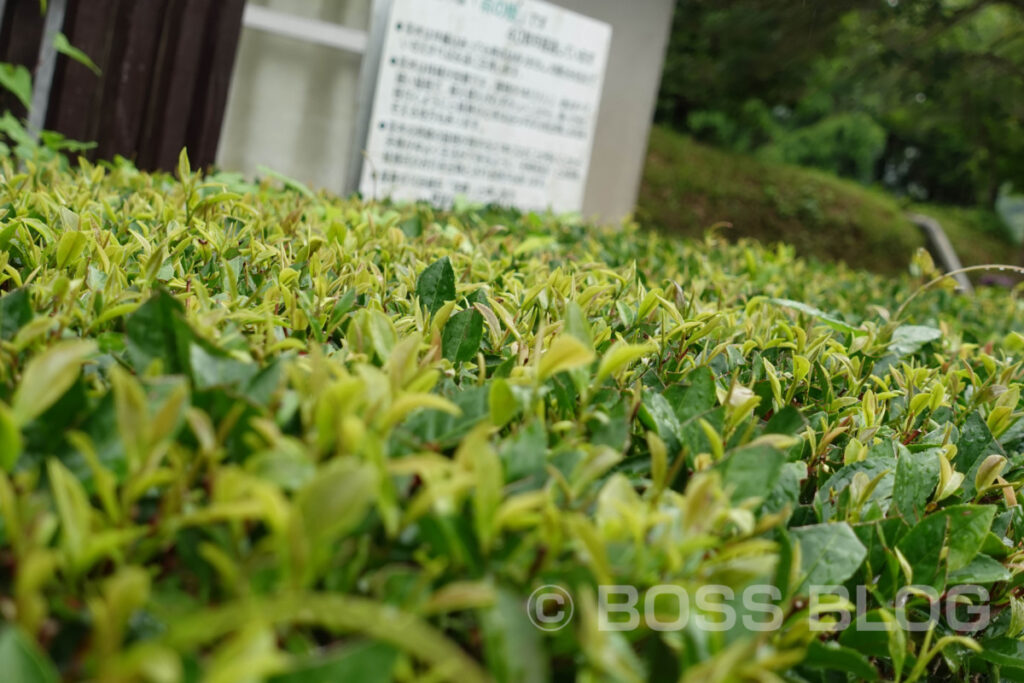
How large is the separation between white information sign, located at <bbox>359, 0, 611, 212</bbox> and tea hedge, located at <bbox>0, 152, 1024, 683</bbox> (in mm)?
3808

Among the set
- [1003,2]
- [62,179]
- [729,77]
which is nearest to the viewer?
[62,179]

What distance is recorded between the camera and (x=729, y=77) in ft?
42.2

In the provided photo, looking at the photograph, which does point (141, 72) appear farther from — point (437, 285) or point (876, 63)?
point (876, 63)

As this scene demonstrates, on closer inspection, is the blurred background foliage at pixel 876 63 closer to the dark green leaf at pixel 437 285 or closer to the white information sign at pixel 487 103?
the white information sign at pixel 487 103

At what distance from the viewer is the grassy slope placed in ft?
44.4

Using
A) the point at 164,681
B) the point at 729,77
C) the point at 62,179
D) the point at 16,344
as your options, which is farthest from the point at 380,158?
the point at 729,77

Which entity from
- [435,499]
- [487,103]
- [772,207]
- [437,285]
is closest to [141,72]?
[487,103]

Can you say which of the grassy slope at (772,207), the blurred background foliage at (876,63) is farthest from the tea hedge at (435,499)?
the grassy slope at (772,207)

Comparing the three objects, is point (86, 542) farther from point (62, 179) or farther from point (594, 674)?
point (62, 179)

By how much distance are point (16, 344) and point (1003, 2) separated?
12416 mm

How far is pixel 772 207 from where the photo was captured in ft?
46.8

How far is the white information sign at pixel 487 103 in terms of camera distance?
5074mm

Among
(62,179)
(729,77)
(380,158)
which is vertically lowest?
(62,179)

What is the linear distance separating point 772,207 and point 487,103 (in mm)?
9699
